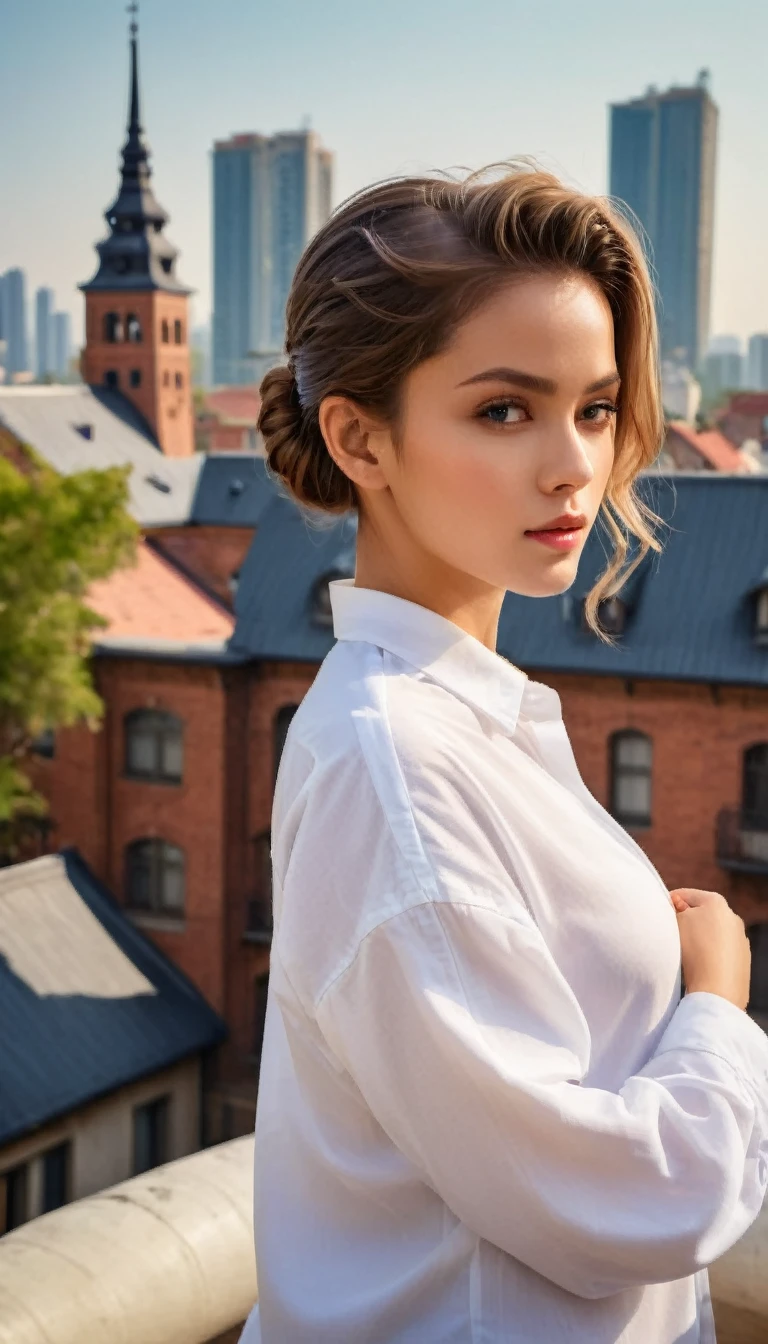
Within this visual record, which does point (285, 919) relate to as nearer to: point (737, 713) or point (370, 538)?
point (370, 538)

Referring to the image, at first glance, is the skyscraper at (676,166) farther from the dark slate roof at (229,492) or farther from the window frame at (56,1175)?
the window frame at (56,1175)

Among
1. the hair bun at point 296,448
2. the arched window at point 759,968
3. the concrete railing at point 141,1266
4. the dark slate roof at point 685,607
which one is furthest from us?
the dark slate roof at point 685,607

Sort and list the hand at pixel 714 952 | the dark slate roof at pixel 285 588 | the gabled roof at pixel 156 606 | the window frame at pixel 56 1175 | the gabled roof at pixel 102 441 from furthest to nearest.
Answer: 1. the gabled roof at pixel 102 441
2. the gabled roof at pixel 156 606
3. the dark slate roof at pixel 285 588
4. the window frame at pixel 56 1175
5. the hand at pixel 714 952

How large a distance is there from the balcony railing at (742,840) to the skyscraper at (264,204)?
117675 millimetres

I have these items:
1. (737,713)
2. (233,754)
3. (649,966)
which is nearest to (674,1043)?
(649,966)

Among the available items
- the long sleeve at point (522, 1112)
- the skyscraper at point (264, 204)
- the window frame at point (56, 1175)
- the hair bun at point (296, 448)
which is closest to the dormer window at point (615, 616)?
the window frame at point (56, 1175)

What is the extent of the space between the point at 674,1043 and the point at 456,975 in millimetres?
413

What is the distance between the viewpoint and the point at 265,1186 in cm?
226

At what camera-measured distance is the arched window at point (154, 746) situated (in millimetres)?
26141

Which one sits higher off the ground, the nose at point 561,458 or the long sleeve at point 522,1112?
the nose at point 561,458

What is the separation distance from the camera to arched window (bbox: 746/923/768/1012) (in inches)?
867

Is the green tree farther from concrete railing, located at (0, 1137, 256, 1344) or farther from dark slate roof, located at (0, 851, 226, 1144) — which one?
concrete railing, located at (0, 1137, 256, 1344)

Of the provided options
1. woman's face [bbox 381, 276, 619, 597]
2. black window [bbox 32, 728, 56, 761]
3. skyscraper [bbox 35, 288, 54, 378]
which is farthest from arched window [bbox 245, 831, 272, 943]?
skyscraper [bbox 35, 288, 54, 378]

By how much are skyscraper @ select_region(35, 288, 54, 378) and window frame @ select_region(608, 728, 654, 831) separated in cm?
16918
